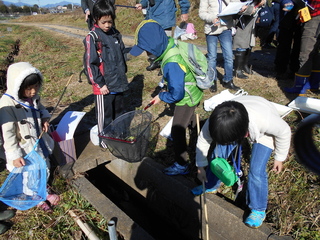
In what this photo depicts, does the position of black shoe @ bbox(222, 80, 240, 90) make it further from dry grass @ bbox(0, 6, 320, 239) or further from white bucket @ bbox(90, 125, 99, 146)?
white bucket @ bbox(90, 125, 99, 146)

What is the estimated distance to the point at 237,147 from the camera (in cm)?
266

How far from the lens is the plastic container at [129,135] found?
296 centimetres

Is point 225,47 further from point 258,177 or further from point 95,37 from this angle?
point 258,177

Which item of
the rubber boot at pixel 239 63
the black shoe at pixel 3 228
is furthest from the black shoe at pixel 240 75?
the black shoe at pixel 3 228

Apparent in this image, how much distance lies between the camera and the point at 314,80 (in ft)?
14.9

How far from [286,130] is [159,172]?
1710 millimetres

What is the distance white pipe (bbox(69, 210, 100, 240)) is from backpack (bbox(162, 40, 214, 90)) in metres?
1.93

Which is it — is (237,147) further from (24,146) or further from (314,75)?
(314,75)

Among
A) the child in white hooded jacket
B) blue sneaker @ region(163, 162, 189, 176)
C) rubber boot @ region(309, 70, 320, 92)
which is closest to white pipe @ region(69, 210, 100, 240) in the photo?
the child in white hooded jacket

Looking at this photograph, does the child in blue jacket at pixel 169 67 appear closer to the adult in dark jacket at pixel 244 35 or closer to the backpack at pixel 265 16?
the adult in dark jacket at pixel 244 35

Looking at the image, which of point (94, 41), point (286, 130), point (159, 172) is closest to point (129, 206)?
point (159, 172)

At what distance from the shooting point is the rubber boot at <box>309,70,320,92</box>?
14.6ft

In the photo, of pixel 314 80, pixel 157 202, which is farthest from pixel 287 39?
pixel 157 202

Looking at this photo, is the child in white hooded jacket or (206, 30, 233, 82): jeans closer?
the child in white hooded jacket
